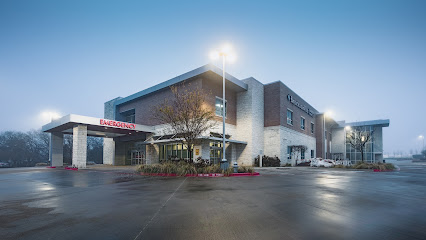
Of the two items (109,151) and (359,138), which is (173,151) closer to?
(109,151)

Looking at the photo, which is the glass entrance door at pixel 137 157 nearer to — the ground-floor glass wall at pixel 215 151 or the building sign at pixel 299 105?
the ground-floor glass wall at pixel 215 151

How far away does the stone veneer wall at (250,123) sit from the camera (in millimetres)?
29266

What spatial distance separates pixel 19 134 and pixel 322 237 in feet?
270

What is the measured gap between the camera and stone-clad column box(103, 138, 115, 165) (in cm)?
3784

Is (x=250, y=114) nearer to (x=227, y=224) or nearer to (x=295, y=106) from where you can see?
(x=295, y=106)

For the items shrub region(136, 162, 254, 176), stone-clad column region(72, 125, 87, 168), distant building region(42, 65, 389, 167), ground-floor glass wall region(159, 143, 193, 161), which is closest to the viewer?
shrub region(136, 162, 254, 176)

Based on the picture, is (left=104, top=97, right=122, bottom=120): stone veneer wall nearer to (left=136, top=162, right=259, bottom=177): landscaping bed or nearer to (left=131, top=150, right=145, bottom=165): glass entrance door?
(left=131, top=150, right=145, bottom=165): glass entrance door

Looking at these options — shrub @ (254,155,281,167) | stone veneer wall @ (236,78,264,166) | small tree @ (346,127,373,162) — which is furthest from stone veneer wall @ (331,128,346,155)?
stone veneer wall @ (236,78,264,166)

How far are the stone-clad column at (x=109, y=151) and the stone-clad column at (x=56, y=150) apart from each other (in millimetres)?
7616

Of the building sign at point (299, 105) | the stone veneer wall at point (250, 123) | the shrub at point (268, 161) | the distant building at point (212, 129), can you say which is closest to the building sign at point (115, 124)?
the distant building at point (212, 129)

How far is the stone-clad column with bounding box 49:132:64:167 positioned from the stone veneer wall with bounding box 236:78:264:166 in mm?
24824

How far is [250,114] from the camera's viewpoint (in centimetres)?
2980

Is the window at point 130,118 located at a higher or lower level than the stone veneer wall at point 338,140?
higher

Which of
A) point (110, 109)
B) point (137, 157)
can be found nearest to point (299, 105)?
point (137, 157)
